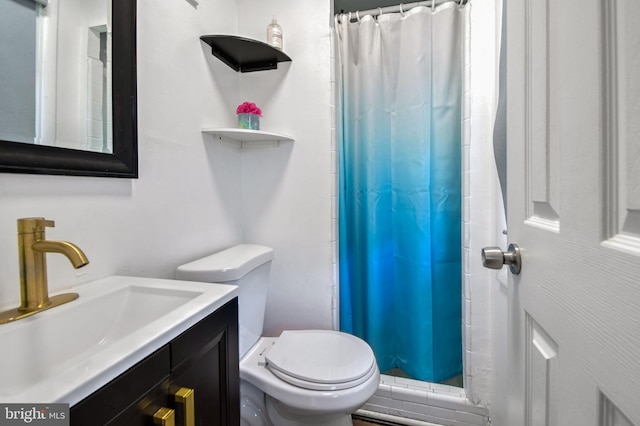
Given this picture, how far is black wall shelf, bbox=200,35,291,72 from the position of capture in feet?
3.96

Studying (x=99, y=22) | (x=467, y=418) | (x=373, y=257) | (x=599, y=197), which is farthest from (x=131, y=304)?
(x=467, y=418)

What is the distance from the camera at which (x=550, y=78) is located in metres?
0.43

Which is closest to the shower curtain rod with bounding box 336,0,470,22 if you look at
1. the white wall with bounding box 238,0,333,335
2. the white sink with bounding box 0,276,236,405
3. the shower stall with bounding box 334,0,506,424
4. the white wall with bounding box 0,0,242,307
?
the shower stall with bounding box 334,0,506,424

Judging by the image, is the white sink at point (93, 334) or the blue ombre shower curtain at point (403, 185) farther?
the blue ombre shower curtain at point (403, 185)

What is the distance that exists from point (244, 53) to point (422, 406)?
186cm

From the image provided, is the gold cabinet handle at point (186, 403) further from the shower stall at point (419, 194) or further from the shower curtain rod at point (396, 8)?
the shower curtain rod at point (396, 8)

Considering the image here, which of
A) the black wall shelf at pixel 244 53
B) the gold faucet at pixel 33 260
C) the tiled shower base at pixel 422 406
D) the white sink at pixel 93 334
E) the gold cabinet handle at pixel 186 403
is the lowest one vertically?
the tiled shower base at pixel 422 406

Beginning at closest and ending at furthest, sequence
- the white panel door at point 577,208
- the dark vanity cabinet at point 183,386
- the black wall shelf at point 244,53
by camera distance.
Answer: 1. the white panel door at point 577,208
2. the dark vanity cabinet at point 183,386
3. the black wall shelf at point 244,53

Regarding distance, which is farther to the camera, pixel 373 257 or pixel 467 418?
pixel 373 257

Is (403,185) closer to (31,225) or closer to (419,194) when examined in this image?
(419,194)

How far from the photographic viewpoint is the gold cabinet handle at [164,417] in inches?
18.2

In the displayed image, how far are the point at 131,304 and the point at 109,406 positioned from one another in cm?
37

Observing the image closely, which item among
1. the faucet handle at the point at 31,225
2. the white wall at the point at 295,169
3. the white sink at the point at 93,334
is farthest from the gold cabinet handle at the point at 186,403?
the white wall at the point at 295,169

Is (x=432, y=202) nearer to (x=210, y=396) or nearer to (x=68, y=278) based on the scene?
(x=210, y=396)
